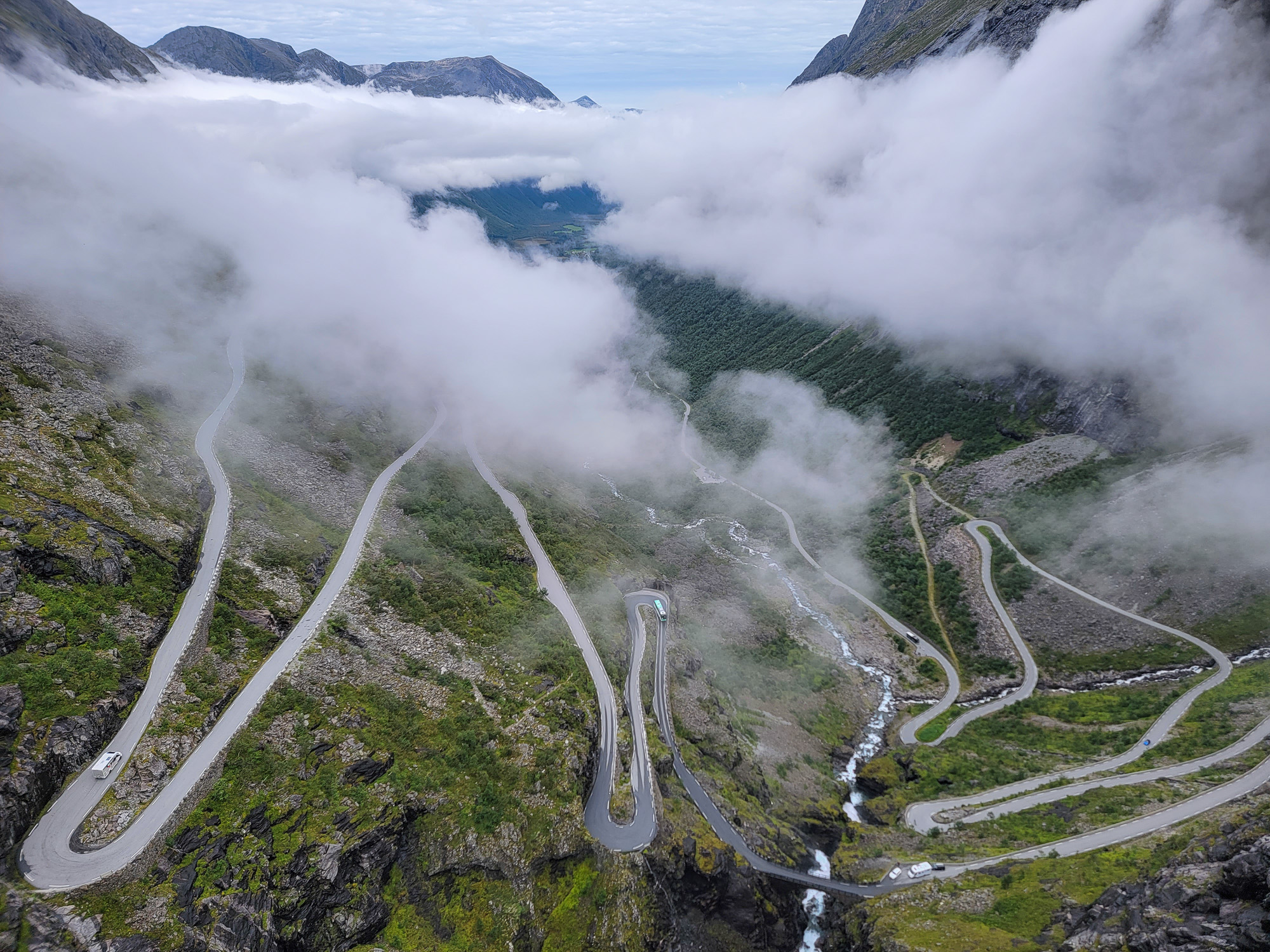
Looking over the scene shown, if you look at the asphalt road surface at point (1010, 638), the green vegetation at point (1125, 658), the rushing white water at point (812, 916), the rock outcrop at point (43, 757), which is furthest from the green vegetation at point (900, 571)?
the rock outcrop at point (43, 757)

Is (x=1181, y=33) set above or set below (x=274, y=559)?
above

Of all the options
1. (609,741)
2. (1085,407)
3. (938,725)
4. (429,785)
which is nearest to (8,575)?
(429,785)

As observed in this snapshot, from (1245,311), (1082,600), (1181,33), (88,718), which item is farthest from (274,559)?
(1181,33)

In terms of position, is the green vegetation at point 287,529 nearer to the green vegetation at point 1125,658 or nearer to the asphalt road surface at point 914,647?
the asphalt road surface at point 914,647

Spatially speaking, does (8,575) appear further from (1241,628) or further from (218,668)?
(1241,628)

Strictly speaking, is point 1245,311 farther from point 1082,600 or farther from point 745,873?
point 745,873
